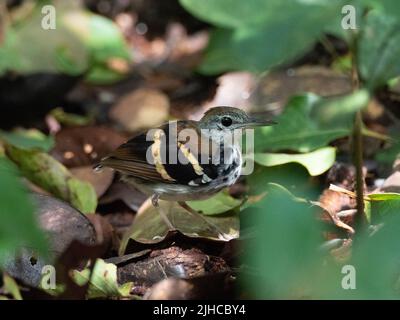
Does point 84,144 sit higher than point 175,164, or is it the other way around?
point 84,144

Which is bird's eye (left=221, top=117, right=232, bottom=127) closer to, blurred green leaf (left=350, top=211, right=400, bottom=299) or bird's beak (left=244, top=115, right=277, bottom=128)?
bird's beak (left=244, top=115, right=277, bottom=128)

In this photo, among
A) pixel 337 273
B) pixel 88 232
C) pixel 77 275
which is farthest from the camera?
pixel 88 232

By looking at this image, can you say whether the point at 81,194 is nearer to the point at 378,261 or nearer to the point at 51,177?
the point at 51,177

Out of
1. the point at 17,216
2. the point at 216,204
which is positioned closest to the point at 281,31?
the point at 17,216

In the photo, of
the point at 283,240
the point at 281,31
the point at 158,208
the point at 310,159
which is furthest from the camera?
the point at 310,159
